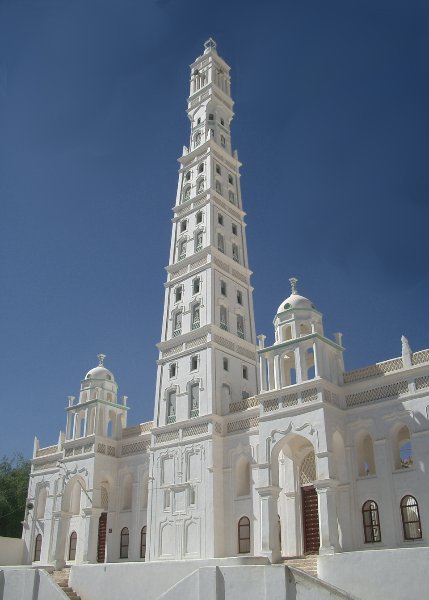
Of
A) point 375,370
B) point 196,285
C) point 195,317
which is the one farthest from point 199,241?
point 375,370

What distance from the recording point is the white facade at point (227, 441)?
24.2 m

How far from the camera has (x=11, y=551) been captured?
35.9m

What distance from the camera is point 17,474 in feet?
158

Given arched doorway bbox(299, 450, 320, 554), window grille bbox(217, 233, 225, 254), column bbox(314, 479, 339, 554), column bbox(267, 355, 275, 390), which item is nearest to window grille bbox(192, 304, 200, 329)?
window grille bbox(217, 233, 225, 254)

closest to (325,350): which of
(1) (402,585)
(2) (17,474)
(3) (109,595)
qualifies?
(1) (402,585)

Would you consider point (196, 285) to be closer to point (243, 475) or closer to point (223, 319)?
point (223, 319)

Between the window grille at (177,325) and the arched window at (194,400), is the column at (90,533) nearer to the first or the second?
the arched window at (194,400)

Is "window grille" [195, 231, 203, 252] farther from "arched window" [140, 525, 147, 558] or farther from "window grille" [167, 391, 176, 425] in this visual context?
"arched window" [140, 525, 147, 558]

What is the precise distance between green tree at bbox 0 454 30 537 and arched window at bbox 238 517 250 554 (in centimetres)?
2320

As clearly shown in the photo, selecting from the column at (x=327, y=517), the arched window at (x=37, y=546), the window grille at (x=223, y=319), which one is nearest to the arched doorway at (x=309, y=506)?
the column at (x=327, y=517)

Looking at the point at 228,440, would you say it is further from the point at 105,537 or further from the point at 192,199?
the point at 192,199

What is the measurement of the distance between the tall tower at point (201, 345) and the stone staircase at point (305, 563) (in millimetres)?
4560

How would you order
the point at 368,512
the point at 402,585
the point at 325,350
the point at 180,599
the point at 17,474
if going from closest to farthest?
1. the point at 402,585
2. the point at 180,599
3. the point at 368,512
4. the point at 325,350
5. the point at 17,474

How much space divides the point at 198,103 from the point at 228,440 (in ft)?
83.5
